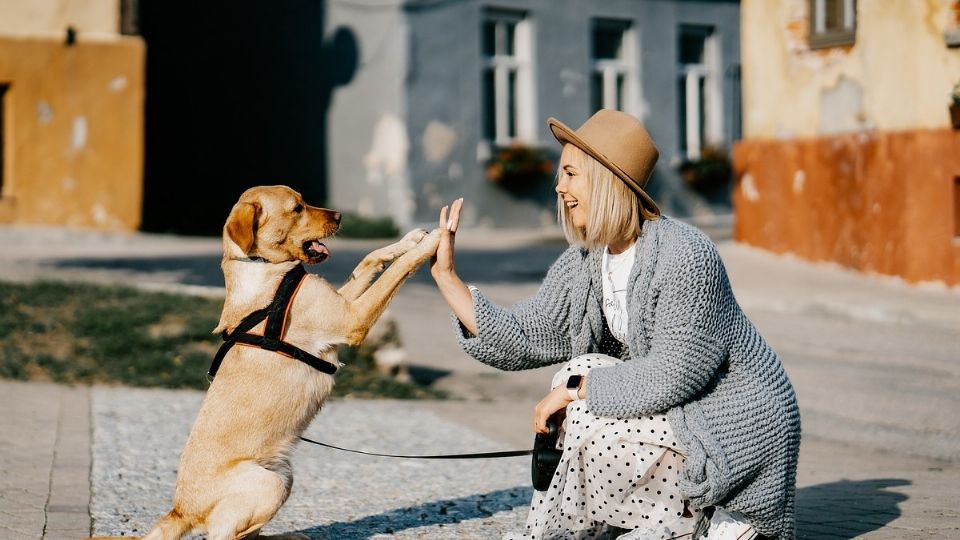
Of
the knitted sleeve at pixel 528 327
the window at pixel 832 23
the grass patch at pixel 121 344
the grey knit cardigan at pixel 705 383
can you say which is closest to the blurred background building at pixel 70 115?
the grass patch at pixel 121 344

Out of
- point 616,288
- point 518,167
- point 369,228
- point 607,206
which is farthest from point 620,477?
point 518,167

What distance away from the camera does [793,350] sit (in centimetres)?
1007

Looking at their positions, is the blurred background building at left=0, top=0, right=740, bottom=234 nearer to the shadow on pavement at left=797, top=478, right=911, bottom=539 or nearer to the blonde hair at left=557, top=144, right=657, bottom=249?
the shadow on pavement at left=797, top=478, right=911, bottom=539

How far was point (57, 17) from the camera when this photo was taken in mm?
17734

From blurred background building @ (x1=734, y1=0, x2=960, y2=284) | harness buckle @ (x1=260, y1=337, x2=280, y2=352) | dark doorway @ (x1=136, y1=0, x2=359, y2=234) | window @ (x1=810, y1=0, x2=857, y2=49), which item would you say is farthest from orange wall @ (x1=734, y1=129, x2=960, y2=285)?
harness buckle @ (x1=260, y1=337, x2=280, y2=352)

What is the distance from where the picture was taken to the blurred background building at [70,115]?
17641mm

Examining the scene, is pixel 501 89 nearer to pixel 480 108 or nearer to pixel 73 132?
pixel 480 108

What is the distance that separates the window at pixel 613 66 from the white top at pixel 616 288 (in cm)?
1890

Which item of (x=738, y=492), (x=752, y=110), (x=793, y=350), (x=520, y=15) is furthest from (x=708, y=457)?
(x=520, y=15)

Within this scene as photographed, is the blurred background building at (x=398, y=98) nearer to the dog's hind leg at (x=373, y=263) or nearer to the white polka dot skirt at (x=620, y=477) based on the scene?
the dog's hind leg at (x=373, y=263)

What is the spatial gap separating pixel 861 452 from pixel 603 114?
325 centimetres

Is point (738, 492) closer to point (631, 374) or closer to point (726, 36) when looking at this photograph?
point (631, 374)

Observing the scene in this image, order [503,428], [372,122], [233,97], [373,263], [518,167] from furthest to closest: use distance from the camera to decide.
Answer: [233,97] → [518,167] → [372,122] → [503,428] → [373,263]

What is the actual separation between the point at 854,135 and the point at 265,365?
1032cm
